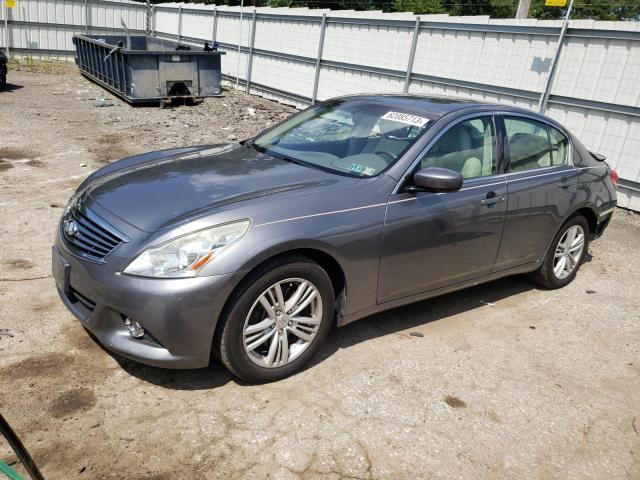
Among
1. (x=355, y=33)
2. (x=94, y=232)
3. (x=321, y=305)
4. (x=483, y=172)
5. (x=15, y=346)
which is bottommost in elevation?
(x=15, y=346)

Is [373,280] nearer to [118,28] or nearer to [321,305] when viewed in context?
[321,305]

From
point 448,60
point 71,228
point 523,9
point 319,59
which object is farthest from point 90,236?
point 319,59

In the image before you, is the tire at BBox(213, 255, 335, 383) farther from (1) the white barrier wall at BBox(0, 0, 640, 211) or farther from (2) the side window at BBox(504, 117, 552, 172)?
(1) the white barrier wall at BBox(0, 0, 640, 211)

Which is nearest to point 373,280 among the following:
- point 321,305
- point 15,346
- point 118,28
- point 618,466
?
point 321,305

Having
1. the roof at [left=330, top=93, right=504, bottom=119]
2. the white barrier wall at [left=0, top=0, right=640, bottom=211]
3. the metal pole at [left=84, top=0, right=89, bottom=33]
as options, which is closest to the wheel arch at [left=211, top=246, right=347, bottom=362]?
the roof at [left=330, top=93, right=504, bottom=119]

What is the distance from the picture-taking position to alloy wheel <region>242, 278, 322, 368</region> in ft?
10.2

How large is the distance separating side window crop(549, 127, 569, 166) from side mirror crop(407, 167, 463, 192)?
168 cm

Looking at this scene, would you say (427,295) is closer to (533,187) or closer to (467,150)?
(467,150)

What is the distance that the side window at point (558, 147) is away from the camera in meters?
4.77

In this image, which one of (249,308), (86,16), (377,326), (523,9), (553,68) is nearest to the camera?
(249,308)

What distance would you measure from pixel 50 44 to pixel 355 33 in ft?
44.9

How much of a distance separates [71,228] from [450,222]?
2.45 m

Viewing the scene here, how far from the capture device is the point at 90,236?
3.15 m

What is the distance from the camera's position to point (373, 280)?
11.6ft
